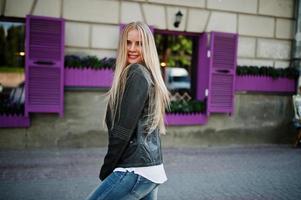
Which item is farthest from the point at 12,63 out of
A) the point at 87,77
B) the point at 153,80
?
the point at 153,80

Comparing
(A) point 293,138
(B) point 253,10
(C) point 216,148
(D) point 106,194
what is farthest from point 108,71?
(D) point 106,194

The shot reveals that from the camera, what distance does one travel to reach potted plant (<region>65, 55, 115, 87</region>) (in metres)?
8.28

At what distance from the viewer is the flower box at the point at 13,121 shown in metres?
7.95

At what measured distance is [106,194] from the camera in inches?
91.7

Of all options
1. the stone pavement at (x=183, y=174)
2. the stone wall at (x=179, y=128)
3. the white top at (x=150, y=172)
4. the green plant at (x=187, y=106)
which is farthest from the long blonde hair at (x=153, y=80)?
the green plant at (x=187, y=106)

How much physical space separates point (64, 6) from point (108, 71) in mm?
1689

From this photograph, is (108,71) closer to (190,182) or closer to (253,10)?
(190,182)

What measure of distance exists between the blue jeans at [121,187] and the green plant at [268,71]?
772cm

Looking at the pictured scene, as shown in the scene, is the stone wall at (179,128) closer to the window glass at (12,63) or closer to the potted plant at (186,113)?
the potted plant at (186,113)

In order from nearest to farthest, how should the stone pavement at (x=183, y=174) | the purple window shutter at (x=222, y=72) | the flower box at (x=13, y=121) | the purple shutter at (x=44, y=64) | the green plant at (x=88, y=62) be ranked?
the stone pavement at (x=183, y=174), the purple shutter at (x=44, y=64), the flower box at (x=13, y=121), the green plant at (x=88, y=62), the purple window shutter at (x=222, y=72)

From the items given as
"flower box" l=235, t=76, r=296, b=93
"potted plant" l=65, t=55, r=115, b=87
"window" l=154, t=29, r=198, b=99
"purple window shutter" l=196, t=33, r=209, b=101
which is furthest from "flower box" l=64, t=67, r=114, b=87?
"flower box" l=235, t=76, r=296, b=93

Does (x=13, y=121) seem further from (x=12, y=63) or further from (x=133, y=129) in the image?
(x=133, y=129)

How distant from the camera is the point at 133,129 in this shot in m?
2.32

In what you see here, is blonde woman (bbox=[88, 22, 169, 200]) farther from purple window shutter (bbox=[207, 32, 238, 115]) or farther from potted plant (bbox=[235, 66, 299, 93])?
potted plant (bbox=[235, 66, 299, 93])
